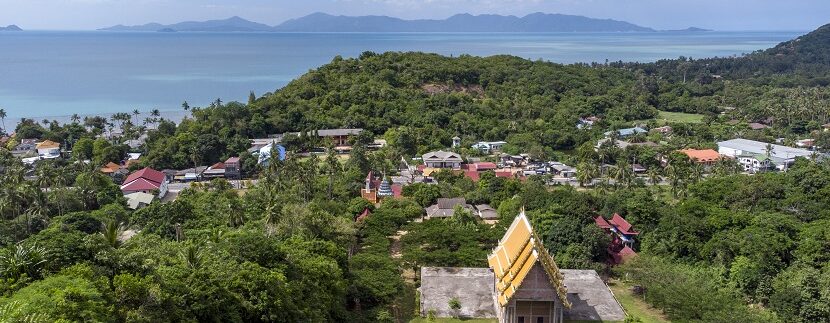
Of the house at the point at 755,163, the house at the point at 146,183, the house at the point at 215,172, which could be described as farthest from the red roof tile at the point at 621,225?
the house at the point at 215,172

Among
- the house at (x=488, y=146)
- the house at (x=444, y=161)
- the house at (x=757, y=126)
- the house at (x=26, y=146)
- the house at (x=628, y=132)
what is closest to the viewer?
the house at (x=444, y=161)

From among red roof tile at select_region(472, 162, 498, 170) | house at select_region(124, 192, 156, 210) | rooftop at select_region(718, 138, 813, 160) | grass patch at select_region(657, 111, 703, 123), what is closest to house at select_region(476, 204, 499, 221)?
red roof tile at select_region(472, 162, 498, 170)

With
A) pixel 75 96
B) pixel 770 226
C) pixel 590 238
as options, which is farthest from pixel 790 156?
pixel 75 96

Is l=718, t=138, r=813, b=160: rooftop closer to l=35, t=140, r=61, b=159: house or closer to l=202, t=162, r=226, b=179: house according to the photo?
l=202, t=162, r=226, b=179: house

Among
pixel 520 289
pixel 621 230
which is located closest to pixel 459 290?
→ pixel 520 289

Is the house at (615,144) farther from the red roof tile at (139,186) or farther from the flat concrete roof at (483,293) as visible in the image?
the red roof tile at (139,186)

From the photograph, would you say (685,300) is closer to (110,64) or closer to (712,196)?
(712,196)

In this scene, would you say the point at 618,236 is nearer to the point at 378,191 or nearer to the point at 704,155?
the point at 378,191
